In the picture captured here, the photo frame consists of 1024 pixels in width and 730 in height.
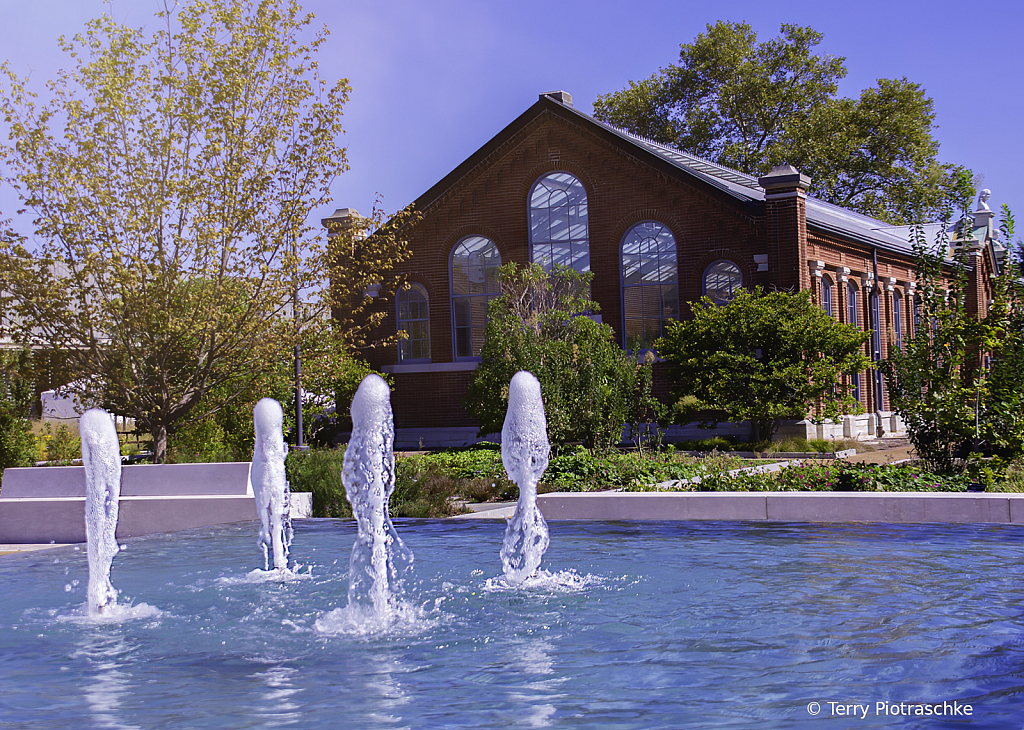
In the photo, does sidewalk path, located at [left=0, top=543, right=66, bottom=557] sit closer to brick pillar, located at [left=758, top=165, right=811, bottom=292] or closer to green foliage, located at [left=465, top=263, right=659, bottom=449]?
green foliage, located at [left=465, top=263, right=659, bottom=449]

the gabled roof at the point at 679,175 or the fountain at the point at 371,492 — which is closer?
the fountain at the point at 371,492

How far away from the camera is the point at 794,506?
10.6 m

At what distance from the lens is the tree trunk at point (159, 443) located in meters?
16.2

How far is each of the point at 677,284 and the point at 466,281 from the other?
671 cm

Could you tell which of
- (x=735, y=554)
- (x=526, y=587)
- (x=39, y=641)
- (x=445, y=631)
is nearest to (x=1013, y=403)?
(x=735, y=554)

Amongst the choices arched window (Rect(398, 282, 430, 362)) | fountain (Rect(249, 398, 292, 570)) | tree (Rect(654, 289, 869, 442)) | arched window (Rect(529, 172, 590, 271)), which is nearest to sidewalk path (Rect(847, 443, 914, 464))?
tree (Rect(654, 289, 869, 442))

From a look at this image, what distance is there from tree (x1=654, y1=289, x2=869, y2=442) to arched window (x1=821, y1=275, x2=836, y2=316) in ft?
13.9

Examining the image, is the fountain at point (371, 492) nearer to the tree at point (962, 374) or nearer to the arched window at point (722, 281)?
the tree at point (962, 374)

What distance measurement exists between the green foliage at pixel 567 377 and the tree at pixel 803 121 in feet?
85.6

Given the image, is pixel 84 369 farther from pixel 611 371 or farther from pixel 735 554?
pixel 735 554

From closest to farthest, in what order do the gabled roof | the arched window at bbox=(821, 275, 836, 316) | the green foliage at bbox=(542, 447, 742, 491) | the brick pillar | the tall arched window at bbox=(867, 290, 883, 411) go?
the green foliage at bbox=(542, 447, 742, 491), the brick pillar, the gabled roof, the arched window at bbox=(821, 275, 836, 316), the tall arched window at bbox=(867, 290, 883, 411)

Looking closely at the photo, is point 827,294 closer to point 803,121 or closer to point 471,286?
point 471,286

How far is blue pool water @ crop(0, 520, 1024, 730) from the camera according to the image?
4691 mm

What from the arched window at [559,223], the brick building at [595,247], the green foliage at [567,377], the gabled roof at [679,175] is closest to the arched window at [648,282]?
the brick building at [595,247]
